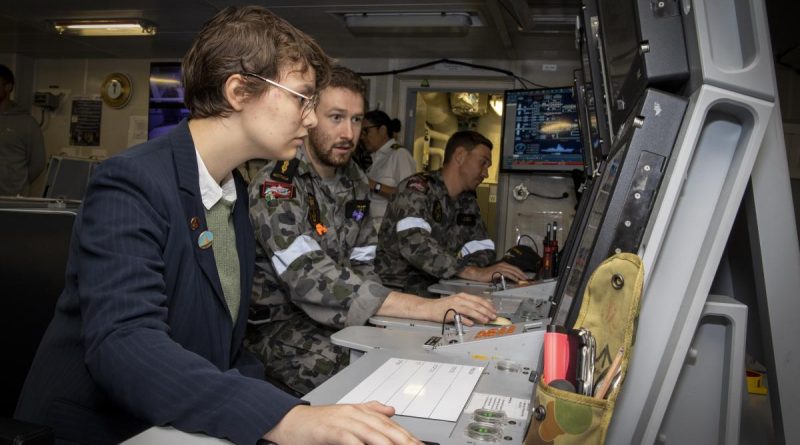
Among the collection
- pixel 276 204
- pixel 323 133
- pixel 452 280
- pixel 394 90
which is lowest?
pixel 452 280

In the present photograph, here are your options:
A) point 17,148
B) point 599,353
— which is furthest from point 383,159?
point 599,353

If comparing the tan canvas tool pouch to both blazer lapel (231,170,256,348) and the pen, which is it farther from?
blazer lapel (231,170,256,348)

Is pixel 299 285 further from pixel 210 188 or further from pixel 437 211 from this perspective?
pixel 437 211

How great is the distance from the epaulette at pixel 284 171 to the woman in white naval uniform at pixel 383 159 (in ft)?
10.1

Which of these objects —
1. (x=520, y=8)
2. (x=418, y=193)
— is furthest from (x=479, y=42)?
(x=418, y=193)

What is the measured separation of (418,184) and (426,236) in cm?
38

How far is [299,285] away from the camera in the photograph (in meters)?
1.71

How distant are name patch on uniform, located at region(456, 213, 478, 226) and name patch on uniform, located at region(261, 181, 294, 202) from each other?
2.05 metres

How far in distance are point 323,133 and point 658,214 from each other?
1.23 m

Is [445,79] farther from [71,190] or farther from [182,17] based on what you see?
[71,190]

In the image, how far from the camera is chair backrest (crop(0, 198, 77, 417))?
1438 millimetres

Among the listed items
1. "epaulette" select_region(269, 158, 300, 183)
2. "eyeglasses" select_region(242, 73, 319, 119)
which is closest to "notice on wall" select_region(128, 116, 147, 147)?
"epaulette" select_region(269, 158, 300, 183)

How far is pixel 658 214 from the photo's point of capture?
0.86m

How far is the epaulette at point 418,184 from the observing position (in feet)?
11.1
